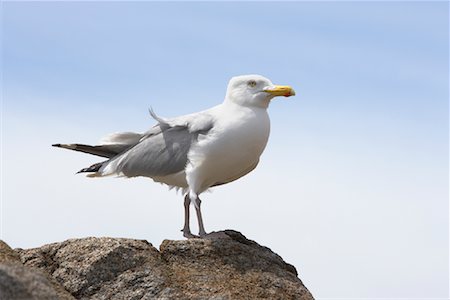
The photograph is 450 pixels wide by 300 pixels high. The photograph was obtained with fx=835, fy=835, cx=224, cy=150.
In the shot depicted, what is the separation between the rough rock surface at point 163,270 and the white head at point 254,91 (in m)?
2.11

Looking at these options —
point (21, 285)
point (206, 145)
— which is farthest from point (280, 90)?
point (21, 285)

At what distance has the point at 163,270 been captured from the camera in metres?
11.0

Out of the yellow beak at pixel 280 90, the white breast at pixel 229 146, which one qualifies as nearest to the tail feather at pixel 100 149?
the white breast at pixel 229 146

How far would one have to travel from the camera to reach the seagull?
1207 cm

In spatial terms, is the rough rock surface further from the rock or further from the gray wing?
the rock

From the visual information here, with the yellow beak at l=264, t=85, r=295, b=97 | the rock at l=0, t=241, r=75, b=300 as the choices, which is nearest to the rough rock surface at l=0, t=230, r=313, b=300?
the rock at l=0, t=241, r=75, b=300

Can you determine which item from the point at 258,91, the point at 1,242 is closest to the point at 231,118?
the point at 258,91

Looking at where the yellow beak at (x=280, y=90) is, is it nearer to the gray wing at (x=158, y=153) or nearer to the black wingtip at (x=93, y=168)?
the gray wing at (x=158, y=153)

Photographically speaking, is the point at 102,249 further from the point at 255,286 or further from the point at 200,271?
the point at 255,286

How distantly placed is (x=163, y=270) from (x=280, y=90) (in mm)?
3226

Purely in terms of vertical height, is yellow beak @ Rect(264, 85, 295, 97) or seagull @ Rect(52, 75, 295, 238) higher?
yellow beak @ Rect(264, 85, 295, 97)

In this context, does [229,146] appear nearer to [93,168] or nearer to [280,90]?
[280,90]

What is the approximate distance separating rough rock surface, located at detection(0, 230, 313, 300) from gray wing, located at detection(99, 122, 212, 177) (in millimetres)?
1435

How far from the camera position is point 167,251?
11.4 meters
